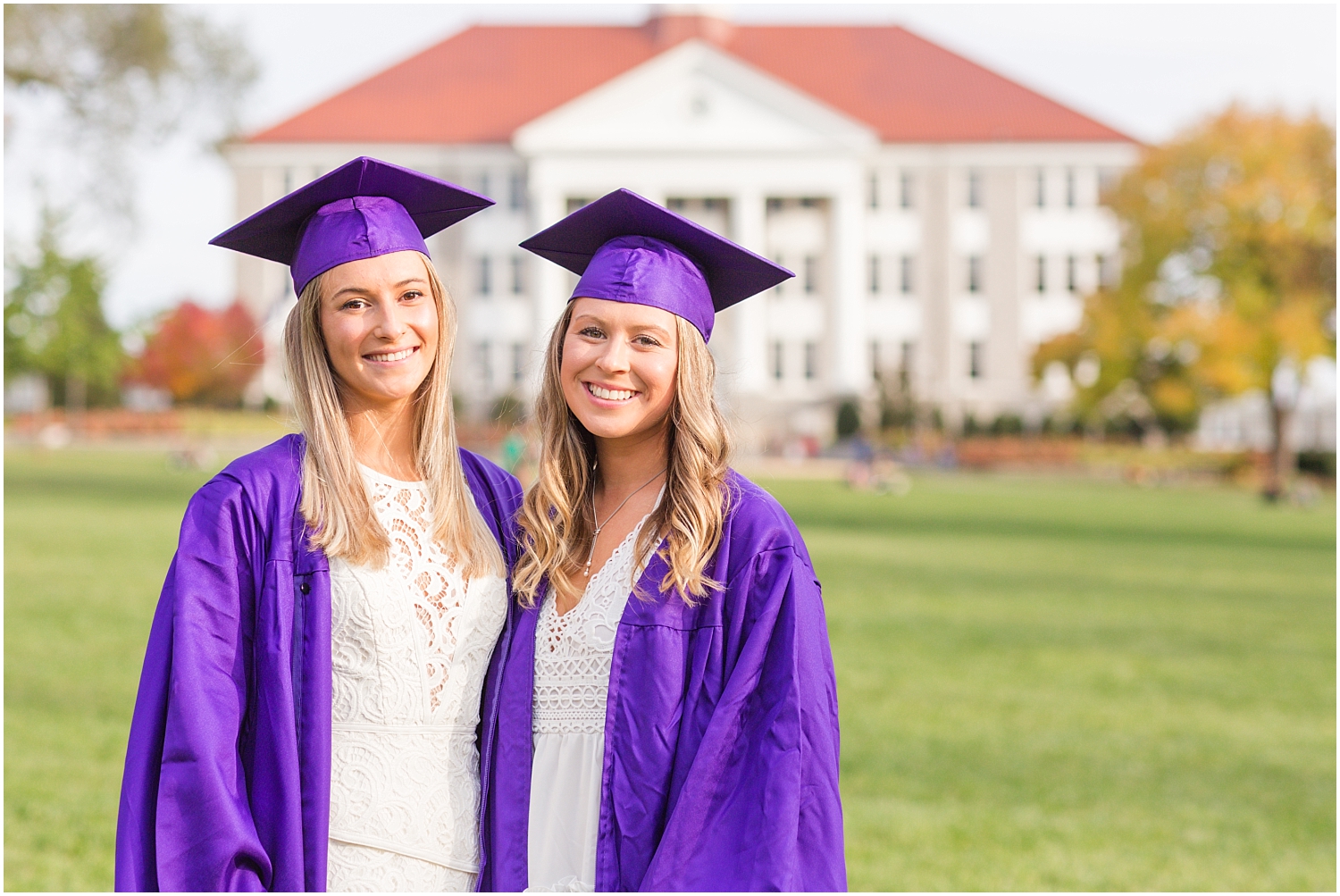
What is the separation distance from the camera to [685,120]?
174 feet

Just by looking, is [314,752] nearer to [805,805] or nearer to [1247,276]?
[805,805]

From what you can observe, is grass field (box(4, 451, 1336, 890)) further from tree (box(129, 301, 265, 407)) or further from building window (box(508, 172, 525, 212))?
building window (box(508, 172, 525, 212))

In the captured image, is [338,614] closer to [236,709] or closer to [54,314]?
[236,709]

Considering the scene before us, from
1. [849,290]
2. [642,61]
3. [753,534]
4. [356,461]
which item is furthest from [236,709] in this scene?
[642,61]

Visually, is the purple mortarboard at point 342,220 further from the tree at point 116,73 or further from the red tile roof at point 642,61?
the red tile roof at point 642,61

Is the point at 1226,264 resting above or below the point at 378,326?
above

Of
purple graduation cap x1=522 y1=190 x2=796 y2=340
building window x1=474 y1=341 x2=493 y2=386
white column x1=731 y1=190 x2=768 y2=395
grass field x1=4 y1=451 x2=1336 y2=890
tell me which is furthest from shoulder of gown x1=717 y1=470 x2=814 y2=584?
white column x1=731 y1=190 x2=768 y2=395

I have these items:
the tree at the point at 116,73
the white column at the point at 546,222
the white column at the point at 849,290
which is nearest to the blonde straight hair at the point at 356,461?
the tree at the point at 116,73

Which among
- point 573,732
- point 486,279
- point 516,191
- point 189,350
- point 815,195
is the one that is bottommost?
point 573,732

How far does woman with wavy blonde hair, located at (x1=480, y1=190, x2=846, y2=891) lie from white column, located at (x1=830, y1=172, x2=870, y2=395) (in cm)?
5174

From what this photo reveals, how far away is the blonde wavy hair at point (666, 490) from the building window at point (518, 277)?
54647mm

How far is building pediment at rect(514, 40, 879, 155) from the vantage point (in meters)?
52.7

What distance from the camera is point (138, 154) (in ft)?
70.1

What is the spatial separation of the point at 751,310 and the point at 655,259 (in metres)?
52.5
